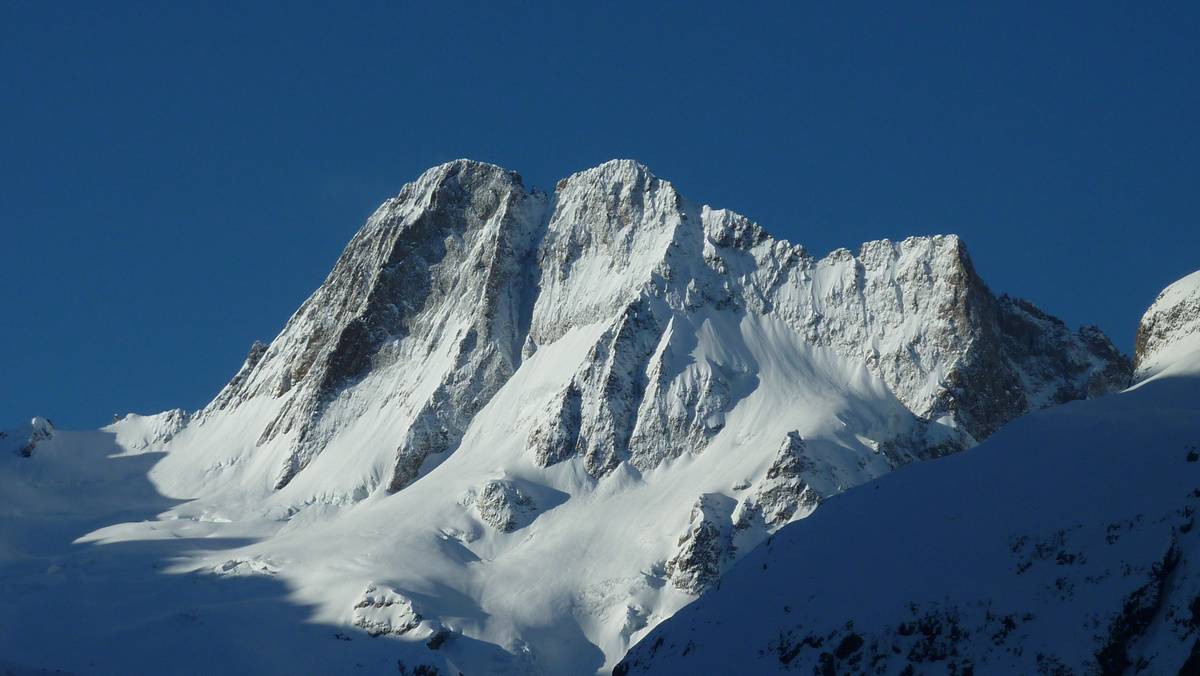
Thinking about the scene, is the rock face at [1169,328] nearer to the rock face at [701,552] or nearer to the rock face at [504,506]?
the rock face at [701,552]

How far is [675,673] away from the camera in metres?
89.3

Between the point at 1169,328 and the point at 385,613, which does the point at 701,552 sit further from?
the point at 1169,328

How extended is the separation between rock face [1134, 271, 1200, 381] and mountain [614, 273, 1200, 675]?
18658 millimetres

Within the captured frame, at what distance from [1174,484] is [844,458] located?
10643 centimetres

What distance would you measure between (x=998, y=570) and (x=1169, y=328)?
50.3m

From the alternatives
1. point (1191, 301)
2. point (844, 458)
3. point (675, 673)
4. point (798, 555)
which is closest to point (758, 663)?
point (675, 673)

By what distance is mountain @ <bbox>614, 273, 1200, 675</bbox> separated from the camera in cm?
7588

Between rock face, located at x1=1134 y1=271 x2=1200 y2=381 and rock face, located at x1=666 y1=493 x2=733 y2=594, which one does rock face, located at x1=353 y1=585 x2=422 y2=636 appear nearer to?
rock face, located at x1=666 y1=493 x2=733 y2=594

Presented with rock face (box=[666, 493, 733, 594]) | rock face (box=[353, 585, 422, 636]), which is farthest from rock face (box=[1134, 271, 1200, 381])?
rock face (box=[353, 585, 422, 636])

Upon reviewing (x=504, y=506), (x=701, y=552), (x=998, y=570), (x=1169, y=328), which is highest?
(x=504, y=506)

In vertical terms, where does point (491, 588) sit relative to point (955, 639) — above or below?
above

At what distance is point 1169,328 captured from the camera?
418 ft

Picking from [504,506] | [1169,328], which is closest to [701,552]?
[504,506]

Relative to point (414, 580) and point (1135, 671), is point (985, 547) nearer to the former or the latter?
point (1135, 671)
